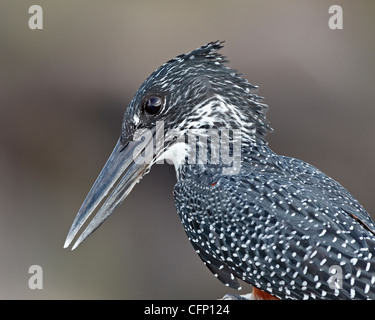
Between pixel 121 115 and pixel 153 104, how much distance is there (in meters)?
5.51

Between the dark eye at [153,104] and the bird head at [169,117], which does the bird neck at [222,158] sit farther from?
the dark eye at [153,104]

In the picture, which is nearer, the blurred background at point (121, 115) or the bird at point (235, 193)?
the bird at point (235, 193)

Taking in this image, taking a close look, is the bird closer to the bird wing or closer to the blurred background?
the bird wing

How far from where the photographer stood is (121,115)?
923 cm

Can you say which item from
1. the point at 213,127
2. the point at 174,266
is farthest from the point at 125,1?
the point at 213,127

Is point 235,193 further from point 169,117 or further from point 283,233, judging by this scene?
point 169,117

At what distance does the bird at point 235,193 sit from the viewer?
3422mm

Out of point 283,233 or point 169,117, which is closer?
point 283,233

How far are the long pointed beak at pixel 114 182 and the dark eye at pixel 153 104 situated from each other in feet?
0.66

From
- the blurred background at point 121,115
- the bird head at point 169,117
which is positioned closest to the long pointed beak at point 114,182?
the bird head at point 169,117

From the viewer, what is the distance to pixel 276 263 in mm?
3490

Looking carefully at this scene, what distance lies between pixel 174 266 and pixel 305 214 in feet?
19.4

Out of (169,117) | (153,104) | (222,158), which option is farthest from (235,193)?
(153,104)

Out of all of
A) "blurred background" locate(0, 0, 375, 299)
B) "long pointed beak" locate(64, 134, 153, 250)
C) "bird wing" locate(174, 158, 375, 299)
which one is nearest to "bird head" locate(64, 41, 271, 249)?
"long pointed beak" locate(64, 134, 153, 250)
